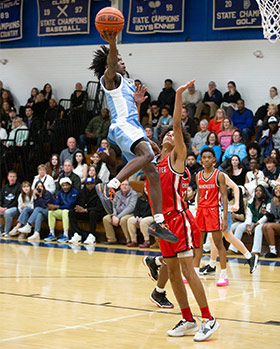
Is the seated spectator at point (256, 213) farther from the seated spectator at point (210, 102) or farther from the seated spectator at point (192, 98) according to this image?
the seated spectator at point (192, 98)

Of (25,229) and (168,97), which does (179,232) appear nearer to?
(25,229)

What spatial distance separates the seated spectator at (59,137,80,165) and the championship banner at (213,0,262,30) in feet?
15.6

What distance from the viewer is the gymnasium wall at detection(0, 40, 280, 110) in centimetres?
1535

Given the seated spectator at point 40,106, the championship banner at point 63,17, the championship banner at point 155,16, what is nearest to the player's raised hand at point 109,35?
the championship banner at point 155,16

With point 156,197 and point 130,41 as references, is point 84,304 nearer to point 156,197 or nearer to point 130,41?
point 156,197

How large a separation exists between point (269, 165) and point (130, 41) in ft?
22.9

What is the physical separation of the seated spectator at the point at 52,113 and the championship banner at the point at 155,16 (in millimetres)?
2822

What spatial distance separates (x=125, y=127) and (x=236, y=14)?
10694 millimetres

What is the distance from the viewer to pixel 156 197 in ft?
17.2

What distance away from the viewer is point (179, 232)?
5.01m

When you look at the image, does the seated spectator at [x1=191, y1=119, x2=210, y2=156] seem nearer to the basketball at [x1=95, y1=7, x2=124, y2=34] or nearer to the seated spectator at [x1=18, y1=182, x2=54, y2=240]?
the seated spectator at [x1=18, y1=182, x2=54, y2=240]

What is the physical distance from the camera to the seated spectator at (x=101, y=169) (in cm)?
1348

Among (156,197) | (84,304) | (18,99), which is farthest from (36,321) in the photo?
(18,99)

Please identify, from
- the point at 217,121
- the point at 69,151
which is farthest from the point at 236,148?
the point at 69,151
